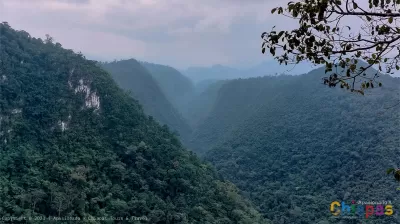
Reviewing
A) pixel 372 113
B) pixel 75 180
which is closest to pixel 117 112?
pixel 75 180

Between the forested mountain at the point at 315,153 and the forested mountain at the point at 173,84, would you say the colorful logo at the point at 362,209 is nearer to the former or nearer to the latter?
the forested mountain at the point at 315,153

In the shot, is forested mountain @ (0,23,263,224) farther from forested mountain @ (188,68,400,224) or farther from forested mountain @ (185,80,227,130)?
forested mountain @ (185,80,227,130)

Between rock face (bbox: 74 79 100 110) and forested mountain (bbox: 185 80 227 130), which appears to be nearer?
rock face (bbox: 74 79 100 110)

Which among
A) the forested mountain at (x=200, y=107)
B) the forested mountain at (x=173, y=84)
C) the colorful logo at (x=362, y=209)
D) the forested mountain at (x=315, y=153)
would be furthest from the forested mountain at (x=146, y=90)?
the colorful logo at (x=362, y=209)

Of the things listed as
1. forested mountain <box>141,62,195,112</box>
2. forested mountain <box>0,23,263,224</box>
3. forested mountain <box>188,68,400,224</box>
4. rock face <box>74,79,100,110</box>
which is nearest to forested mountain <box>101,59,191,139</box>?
forested mountain <box>188,68,400,224</box>

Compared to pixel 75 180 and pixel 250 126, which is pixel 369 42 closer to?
pixel 75 180
